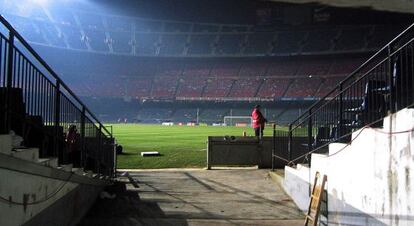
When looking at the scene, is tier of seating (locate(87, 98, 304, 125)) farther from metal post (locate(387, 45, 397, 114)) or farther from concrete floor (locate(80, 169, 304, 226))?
metal post (locate(387, 45, 397, 114))

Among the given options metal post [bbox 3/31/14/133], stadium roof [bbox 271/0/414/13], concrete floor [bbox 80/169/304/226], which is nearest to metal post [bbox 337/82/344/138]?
concrete floor [bbox 80/169/304/226]

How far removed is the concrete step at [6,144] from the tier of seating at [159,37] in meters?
67.0

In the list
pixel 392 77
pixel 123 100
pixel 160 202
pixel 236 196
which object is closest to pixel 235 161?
pixel 236 196

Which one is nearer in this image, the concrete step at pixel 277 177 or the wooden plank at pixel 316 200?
the wooden plank at pixel 316 200

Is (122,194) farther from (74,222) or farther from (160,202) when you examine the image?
(74,222)

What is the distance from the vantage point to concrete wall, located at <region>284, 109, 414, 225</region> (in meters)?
5.87

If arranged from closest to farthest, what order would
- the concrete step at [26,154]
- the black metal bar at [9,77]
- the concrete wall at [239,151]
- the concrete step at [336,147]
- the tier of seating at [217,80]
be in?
1. the concrete step at [26,154]
2. the black metal bar at [9,77]
3. the concrete step at [336,147]
4. the concrete wall at [239,151]
5. the tier of seating at [217,80]

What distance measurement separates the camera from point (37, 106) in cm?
755

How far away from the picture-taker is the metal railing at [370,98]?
666cm

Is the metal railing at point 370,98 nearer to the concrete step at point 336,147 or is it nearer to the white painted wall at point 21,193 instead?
the concrete step at point 336,147

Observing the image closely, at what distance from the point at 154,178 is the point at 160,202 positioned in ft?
14.8

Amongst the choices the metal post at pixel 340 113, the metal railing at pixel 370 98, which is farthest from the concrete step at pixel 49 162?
the metal post at pixel 340 113

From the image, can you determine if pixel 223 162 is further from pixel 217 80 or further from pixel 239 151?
pixel 217 80

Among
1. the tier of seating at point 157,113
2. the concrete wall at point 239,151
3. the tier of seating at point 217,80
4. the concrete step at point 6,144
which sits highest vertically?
the tier of seating at point 217,80
